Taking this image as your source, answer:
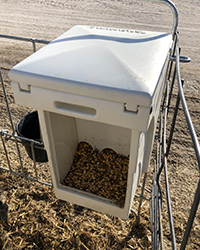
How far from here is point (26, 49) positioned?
18.8ft

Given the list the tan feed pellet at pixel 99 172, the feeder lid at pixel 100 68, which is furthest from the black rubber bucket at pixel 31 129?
the feeder lid at pixel 100 68

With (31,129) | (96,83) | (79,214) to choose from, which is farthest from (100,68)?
(31,129)

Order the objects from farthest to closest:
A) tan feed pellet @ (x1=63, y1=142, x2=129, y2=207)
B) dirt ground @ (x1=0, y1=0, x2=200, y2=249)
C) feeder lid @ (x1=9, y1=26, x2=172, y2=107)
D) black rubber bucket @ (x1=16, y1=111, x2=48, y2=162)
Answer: black rubber bucket @ (x1=16, y1=111, x2=48, y2=162), dirt ground @ (x1=0, y1=0, x2=200, y2=249), tan feed pellet @ (x1=63, y1=142, x2=129, y2=207), feeder lid @ (x1=9, y1=26, x2=172, y2=107)

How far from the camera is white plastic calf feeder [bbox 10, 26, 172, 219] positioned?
1.08 m

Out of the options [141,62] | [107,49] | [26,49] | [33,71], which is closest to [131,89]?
[141,62]

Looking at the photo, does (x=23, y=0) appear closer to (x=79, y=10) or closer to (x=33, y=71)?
(x=79, y=10)

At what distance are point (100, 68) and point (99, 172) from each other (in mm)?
926

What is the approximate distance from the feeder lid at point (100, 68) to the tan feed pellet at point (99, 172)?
82 centimetres

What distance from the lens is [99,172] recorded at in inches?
73.1

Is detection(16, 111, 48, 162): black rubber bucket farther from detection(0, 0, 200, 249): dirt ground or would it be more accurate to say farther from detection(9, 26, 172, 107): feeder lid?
detection(9, 26, 172, 107): feeder lid

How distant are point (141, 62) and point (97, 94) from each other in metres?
0.30

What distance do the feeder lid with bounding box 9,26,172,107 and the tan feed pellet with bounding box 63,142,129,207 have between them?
32.3 inches

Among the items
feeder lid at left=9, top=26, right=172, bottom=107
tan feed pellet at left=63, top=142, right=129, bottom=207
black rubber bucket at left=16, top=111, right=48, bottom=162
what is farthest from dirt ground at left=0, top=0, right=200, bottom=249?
feeder lid at left=9, top=26, right=172, bottom=107

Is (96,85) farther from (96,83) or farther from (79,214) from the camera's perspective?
(79,214)
